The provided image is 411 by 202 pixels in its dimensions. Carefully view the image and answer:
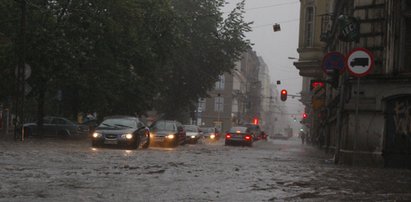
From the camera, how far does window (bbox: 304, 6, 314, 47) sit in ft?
Answer: 127

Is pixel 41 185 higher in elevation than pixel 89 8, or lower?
lower

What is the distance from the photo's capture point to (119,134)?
78.8ft

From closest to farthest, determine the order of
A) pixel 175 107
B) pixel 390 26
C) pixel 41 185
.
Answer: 1. pixel 41 185
2. pixel 390 26
3. pixel 175 107

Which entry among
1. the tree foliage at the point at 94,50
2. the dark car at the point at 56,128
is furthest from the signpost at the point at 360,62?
the dark car at the point at 56,128

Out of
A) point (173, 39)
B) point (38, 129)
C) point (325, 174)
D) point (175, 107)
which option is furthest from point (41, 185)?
point (175, 107)

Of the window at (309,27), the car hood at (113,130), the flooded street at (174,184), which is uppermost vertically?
the window at (309,27)

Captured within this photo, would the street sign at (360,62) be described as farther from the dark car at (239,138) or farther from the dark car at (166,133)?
the dark car at (239,138)

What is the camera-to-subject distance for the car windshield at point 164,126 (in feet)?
107

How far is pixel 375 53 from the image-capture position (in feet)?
60.4

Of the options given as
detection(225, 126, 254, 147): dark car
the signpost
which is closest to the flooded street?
the signpost

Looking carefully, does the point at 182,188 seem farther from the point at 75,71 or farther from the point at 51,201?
the point at 75,71

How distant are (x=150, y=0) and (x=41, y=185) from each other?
2719 cm

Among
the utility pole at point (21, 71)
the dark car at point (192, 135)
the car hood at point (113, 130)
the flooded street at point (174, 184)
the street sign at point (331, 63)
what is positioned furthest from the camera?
the dark car at point (192, 135)

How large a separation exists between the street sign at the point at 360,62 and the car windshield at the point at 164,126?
17.4 meters
